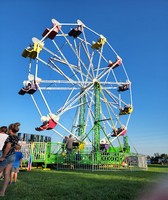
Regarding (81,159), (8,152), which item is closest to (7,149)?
(8,152)

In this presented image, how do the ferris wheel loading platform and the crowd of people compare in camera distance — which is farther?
the ferris wheel loading platform

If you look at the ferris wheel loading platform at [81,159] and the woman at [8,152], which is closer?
the woman at [8,152]

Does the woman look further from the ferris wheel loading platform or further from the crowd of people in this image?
the ferris wheel loading platform

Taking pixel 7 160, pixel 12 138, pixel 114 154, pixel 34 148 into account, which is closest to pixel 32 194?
pixel 7 160

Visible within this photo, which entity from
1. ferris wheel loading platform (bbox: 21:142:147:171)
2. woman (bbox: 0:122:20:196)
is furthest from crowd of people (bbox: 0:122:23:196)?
ferris wheel loading platform (bbox: 21:142:147:171)

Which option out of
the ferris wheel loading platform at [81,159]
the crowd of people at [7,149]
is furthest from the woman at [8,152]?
the ferris wheel loading platform at [81,159]

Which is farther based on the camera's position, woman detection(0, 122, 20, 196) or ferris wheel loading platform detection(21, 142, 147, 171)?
ferris wheel loading platform detection(21, 142, 147, 171)

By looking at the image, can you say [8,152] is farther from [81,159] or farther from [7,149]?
[81,159]

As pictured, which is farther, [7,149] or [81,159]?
[81,159]

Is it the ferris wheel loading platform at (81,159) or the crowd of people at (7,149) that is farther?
the ferris wheel loading platform at (81,159)

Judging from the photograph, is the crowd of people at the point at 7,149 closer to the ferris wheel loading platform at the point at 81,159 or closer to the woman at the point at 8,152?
the woman at the point at 8,152

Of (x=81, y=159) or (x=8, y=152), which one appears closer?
(x=8, y=152)

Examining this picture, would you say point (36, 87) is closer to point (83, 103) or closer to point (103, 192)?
point (83, 103)

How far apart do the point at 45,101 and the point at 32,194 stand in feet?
37.1
